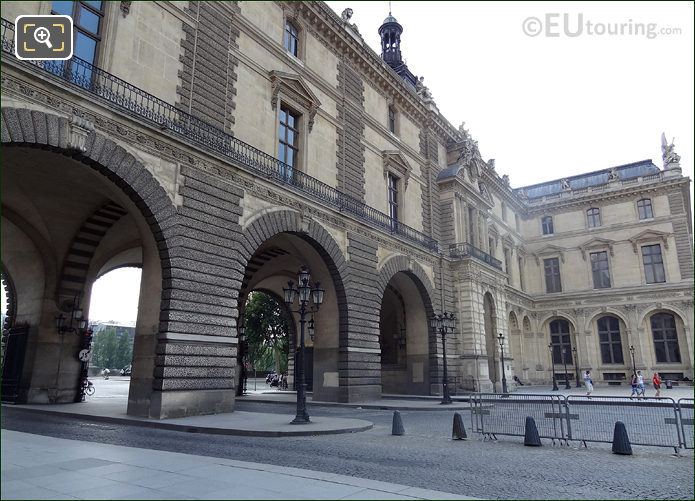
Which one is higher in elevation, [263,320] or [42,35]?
[42,35]

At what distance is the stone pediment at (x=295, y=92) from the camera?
2073cm

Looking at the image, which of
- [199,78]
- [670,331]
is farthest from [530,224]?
[199,78]

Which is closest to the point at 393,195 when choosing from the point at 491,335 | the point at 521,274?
the point at 491,335

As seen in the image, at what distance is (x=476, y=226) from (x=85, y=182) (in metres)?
26.5

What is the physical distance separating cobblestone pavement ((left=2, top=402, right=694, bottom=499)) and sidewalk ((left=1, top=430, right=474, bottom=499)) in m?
1.24

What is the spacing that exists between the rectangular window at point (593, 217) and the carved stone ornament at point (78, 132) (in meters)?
47.3

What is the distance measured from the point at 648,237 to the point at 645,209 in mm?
2871

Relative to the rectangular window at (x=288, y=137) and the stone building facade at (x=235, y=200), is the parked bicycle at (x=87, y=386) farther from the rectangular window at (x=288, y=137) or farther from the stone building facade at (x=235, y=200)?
the rectangular window at (x=288, y=137)

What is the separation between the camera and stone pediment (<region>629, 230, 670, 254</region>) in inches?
1757

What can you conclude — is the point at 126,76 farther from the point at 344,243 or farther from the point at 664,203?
the point at 664,203

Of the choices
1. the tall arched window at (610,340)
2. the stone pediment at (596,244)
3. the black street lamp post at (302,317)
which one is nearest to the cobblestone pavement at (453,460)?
the black street lamp post at (302,317)

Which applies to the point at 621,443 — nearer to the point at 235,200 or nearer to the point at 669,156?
the point at 235,200

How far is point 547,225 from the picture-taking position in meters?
51.7

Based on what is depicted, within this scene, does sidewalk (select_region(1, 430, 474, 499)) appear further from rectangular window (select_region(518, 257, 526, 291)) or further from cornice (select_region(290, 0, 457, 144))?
rectangular window (select_region(518, 257, 526, 291))
